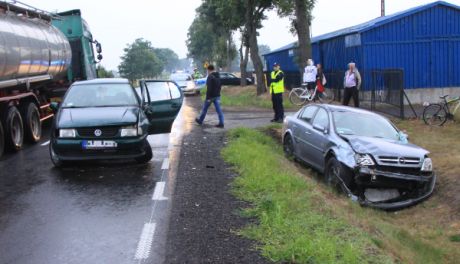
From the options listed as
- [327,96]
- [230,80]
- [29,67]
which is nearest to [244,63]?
[230,80]

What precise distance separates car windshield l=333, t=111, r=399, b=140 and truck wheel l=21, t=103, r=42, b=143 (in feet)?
24.2

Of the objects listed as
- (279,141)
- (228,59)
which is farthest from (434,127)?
(228,59)

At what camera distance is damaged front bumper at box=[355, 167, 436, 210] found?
825 centimetres

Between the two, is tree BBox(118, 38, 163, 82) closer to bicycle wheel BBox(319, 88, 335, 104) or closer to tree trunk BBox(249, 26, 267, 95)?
tree trunk BBox(249, 26, 267, 95)

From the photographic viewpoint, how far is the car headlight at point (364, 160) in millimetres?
8273

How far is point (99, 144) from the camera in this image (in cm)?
873

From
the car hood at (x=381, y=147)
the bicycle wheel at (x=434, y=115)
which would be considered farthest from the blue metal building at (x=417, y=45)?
the car hood at (x=381, y=147)

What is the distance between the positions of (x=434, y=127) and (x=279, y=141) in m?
4.50

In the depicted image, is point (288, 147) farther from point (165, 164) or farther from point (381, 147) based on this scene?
point (381, 147)

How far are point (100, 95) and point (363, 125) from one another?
16.7 ft

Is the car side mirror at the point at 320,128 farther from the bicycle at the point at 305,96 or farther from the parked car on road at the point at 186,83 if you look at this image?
the parked car on road at the point at 186,83

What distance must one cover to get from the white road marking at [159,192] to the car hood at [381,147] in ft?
10.5

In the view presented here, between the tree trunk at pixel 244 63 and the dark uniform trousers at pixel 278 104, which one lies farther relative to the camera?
the tree trunk at pixel 244 63

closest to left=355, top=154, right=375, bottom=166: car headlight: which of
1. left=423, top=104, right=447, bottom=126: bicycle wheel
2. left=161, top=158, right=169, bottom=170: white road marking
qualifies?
left=161, top=158, right=169, bottom=170: white road marking
